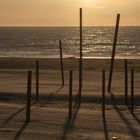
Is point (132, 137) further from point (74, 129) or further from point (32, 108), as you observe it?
point (32, 108)

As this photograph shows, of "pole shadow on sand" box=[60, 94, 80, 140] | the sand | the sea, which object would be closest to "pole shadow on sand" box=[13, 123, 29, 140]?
the sand

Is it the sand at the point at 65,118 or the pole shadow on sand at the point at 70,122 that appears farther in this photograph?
the pole shadow on sand at the point at 70,122

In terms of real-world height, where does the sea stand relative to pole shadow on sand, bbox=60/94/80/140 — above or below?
below

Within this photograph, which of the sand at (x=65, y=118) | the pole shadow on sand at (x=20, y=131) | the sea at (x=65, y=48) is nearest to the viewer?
the pole shadow on sand at (x=20, y=131)

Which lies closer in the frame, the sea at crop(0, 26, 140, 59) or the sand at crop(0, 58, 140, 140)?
the sand at crop(0, 58, 140, 140)

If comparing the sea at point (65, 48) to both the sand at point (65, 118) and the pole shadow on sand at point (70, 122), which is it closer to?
the sand at point (65, 118)

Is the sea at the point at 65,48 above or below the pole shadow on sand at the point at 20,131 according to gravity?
below

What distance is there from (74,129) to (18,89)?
756 cm

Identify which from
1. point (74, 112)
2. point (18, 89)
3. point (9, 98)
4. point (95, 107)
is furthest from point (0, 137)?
point (18, 89)

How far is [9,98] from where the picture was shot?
628 inches

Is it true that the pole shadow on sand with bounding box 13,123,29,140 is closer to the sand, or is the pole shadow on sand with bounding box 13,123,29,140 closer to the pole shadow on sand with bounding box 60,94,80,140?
the sand

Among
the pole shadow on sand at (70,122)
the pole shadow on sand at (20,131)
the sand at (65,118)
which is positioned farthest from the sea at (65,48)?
the pole shadow on sand at (20,131)

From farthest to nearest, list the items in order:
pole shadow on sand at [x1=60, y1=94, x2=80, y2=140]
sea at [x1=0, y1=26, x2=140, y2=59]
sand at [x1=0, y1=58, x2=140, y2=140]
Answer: sea at [x1=0, y1=26, x2=140, y2=59], pole shadow on sand at [x1=60, y1=94, x2=80, y2=140], sand at [x1=0, y1=58, x2=140, y2=140]

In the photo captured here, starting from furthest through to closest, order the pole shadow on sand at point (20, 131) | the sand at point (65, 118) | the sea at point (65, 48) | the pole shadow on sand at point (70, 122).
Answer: the sea at point (65, 48)
the pole shadow on sand at point (70, 122)
the sand at point (65, 118)
the pole shadow on sand at point (20, 131)
